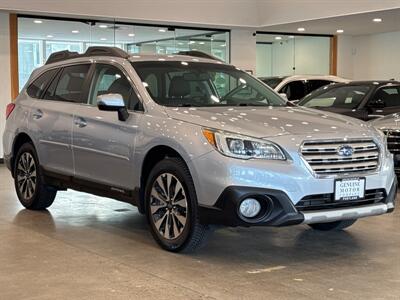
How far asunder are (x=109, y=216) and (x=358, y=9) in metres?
7.90

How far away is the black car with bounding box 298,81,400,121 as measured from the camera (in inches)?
401

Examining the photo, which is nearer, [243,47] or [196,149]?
[196,149]

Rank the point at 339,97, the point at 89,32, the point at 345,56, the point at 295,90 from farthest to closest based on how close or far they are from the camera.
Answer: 1. the point at 345,56
2. the point at 295,90
3. the point at 89,32
4. the point at 339,97

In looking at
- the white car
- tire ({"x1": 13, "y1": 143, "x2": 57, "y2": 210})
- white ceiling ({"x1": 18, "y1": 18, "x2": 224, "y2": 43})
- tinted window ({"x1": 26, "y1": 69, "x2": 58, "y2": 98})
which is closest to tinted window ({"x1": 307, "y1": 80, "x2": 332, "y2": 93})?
the white car

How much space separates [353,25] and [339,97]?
16.0 feet

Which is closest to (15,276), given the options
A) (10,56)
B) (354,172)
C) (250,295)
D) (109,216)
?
A: (250,295)

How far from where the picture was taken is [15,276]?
4.61 meters

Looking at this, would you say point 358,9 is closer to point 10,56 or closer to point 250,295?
point 10,56

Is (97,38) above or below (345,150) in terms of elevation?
above

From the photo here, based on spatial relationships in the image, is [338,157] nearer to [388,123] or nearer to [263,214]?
[263,214]

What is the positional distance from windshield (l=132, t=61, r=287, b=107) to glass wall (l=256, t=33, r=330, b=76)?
35.2 ft

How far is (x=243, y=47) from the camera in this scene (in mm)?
15695

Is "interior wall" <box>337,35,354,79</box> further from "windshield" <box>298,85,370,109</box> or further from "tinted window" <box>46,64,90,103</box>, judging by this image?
"tinted window" <box>46,64,90,103</box>

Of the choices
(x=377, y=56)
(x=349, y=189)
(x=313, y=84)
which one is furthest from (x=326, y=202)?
(x=377, y=56)
